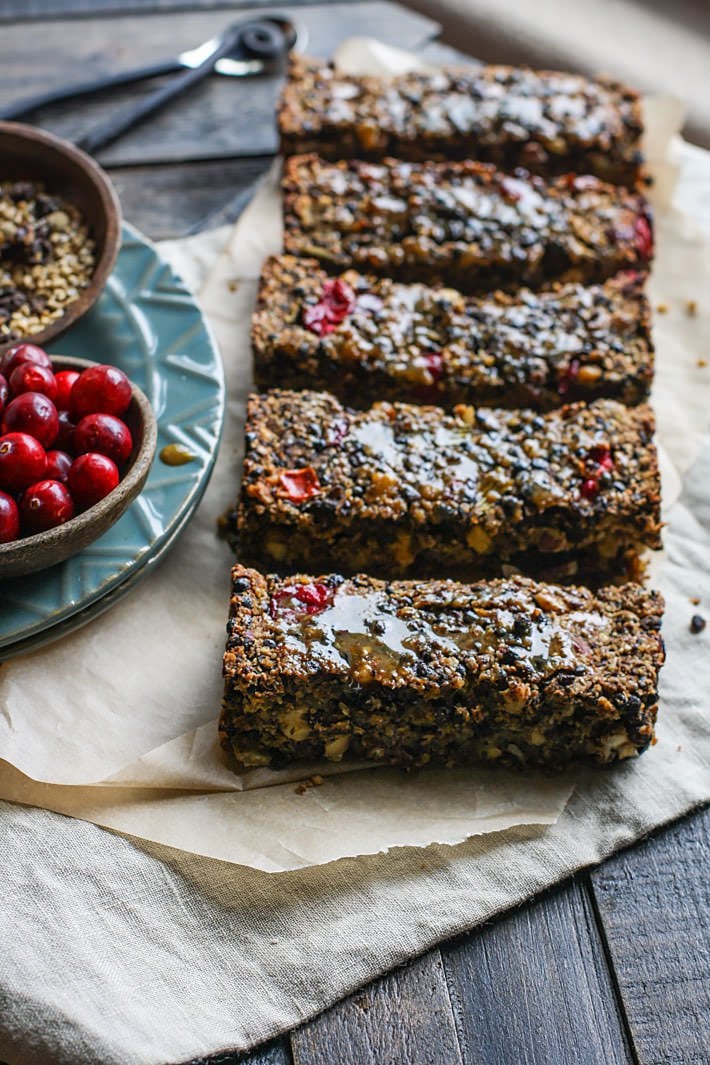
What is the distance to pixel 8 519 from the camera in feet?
9.78

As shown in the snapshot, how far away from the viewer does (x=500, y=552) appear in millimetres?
3551

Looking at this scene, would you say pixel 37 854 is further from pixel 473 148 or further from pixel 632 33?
pixel 632 33

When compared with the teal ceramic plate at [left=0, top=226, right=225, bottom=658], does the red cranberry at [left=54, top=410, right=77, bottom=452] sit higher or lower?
higher

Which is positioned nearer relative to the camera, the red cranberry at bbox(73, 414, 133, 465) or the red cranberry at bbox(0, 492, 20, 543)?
the red cranberry at bbox(0, 492, 20, 543)

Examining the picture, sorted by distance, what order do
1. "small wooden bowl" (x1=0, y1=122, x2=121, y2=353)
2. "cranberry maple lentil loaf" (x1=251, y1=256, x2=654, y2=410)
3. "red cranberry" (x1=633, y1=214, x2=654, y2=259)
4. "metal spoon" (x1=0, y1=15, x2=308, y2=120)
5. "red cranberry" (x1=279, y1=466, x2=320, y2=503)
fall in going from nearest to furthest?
"red cranberry" (x1=279, y1=466, x2=320, y2=503) → "small wooden bowl" (x1=0, y1=122, x2=121, y2=353) → "cranberry maple lentil loaf" (x1=251, y1=256, x2=654, y2=410) → "red cranberry" (x1=633, y1=214, x2=654, y2=259) → "metal spoon" (x1=0, y1=15, x2=308, y2=120)

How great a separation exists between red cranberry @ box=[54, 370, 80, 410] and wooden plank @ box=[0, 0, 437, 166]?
1750 millimetres

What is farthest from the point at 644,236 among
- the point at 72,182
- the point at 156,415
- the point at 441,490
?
the point at 72,182

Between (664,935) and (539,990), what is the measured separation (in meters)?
0.39

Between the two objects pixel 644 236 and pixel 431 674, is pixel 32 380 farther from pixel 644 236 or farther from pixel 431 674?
pixel 644 236

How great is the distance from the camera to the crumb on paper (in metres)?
3.17

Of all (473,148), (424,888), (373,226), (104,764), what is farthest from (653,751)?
(473,148)

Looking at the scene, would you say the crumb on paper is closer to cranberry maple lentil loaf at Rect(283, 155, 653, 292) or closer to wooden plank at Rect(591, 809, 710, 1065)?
wooden plank at Rect(591, 809, 710, 1065)

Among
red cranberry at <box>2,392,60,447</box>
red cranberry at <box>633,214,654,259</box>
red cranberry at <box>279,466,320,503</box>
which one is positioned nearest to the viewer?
red cranberry at <box>2,392,60,447</box>

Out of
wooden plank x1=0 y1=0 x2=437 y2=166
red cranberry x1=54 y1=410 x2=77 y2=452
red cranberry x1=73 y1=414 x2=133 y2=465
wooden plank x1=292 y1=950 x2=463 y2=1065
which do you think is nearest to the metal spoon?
wooden plank x1=0 y1=0 x2=437 y2=166
